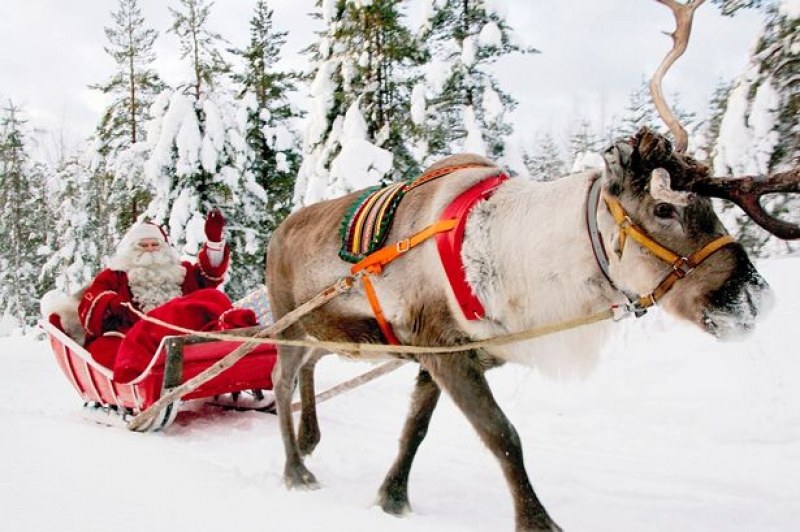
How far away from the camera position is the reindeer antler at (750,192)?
7.48 ft

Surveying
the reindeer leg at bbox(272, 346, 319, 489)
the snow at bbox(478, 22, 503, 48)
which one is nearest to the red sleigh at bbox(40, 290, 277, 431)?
the reindeer leg at bbox(272, 346, 319, 489)

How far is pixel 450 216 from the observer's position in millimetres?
3043

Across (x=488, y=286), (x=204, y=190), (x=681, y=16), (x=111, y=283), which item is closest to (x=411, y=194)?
Answer: (x=488, y=286)

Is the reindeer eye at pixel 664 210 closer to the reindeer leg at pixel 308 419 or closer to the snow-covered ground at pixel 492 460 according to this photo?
the snow-covered ground at pixel 492 460

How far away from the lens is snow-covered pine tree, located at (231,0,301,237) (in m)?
19.3

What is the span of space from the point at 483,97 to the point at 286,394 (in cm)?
985

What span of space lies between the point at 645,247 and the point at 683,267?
15 cm

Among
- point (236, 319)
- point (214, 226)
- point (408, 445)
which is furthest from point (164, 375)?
point (408, 445)

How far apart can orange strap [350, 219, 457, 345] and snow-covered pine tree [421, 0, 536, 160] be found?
933cm

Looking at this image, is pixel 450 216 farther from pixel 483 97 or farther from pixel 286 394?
pixel 483 97

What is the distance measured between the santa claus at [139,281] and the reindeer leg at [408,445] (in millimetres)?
2882

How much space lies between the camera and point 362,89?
46.3 feet

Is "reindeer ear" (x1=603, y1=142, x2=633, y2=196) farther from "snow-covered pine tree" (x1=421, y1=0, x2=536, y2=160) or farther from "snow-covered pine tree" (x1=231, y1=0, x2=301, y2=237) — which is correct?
"snow-covered pine tree" (x1=231, y1=0, x2=301, y2=237)

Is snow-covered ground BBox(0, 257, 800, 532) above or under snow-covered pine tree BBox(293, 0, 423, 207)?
under
